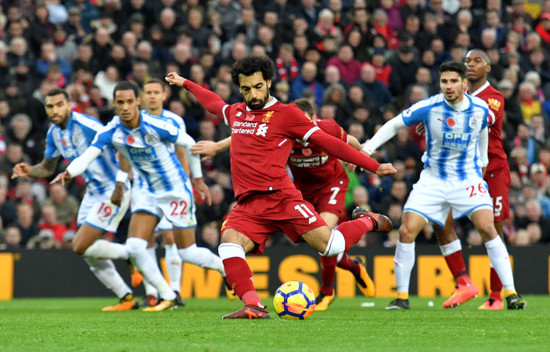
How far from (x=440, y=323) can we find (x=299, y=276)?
673 centimetres

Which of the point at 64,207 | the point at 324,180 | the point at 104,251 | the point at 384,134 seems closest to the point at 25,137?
the point at 64,207

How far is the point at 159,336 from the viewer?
6.88 m

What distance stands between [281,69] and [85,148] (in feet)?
22.5

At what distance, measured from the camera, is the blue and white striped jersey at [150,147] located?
10312mm

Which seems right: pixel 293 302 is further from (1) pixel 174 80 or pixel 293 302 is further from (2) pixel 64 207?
(2) pixel 64 207

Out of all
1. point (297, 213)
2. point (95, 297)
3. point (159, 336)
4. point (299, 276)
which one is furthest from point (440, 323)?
point (95, 297)

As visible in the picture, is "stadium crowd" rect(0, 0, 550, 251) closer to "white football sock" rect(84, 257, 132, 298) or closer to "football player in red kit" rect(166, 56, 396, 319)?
"white football sock" rect(84, 257, 132, 298)

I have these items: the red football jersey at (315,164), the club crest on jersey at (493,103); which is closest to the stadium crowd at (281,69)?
the red football jersey at (315,164)

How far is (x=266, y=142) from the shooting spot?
8320 millimetres

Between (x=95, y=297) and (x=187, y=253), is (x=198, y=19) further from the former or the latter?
(x=187, y=253)

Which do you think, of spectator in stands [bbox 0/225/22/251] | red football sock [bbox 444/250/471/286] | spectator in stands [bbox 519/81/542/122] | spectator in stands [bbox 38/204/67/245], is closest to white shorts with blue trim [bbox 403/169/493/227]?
red football sock [bbox 444/250/471/286]

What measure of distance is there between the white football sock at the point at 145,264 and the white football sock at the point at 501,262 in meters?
3.58

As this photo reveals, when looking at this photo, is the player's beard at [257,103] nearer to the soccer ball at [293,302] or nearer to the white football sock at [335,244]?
the white football sock at [335,244]

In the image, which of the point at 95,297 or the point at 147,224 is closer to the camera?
the point at 147,224
